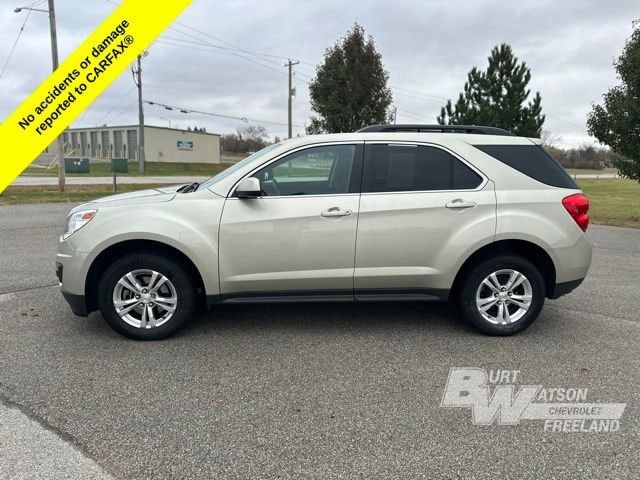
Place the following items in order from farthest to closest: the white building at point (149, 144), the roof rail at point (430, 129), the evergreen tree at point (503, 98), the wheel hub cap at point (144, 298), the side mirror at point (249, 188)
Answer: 1. the white building at point (149, 144)
2. the evergreen tree at point (503, 98)
3. the roof rail at point (430, 129)
4. the wheel hub cap at point (144, 298)
5. the side mirror at point (249, 188)

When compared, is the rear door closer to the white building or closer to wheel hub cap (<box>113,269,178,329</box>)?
wheel hub cap (<box>113,269,178,329</box>)

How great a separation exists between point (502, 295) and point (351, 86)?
16.6 meters

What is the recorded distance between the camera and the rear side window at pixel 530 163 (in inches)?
167

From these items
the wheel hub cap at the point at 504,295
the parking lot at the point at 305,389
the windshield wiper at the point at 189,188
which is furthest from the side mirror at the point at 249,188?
the wheel hub cap at the point at 504,295

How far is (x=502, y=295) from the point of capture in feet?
13.9

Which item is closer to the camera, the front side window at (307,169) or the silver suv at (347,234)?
the silver suv at (347,234)

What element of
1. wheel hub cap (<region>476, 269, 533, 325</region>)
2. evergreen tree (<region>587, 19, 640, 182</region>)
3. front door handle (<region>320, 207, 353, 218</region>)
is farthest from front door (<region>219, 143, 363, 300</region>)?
evergreen tree (<region>587, 19, 640, 182</region>)

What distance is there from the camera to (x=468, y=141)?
4.30 meters

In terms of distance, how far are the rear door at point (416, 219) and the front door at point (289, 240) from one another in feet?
0.46

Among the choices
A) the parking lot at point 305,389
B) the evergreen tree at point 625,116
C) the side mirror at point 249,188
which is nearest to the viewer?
the parking lot at point 305,389

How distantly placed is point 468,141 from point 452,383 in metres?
2.15

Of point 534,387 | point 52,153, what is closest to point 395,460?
point 534,387

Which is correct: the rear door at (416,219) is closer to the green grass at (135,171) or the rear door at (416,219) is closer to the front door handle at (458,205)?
the front door handle at (458,205)

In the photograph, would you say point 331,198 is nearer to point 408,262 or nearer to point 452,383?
point 408,262
